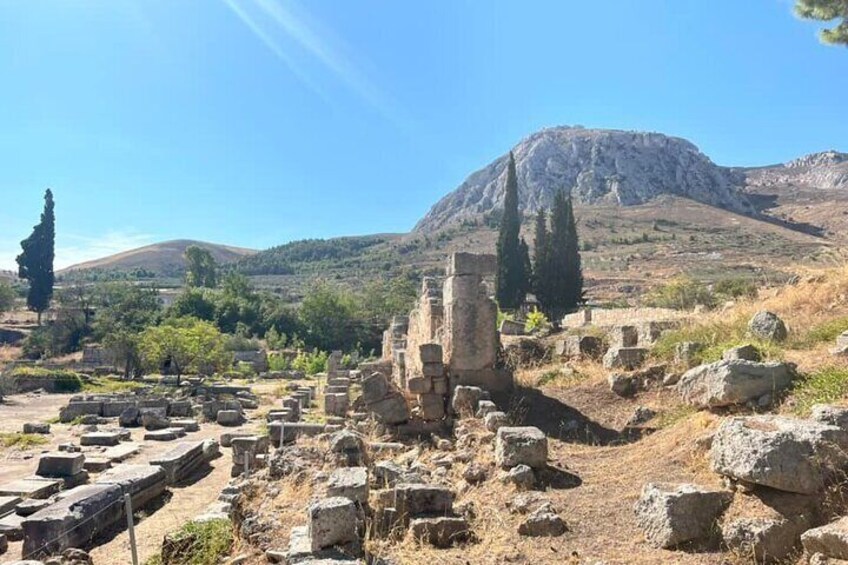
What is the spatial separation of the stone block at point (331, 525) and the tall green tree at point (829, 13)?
13.2m

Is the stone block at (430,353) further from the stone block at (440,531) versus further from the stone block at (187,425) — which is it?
the stone block at (187,425)

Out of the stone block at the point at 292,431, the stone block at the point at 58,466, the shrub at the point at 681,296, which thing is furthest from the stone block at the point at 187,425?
the shrub at the point at 681,296

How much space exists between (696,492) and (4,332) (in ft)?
281

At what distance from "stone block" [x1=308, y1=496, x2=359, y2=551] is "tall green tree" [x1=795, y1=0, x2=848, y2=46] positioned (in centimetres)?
1321

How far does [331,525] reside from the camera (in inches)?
238

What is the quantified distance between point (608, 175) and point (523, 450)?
163 m

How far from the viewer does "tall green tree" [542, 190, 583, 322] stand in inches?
1844

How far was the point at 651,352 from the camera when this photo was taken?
41.3 ft

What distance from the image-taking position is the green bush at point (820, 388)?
6906mm

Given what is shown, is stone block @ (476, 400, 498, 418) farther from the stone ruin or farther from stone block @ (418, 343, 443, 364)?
stone block @ (418, 343, 443, 364)

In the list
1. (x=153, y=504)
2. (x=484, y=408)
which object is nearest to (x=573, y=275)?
(x=484, y=408)

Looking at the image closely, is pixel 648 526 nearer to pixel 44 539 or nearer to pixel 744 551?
pixel 744 551

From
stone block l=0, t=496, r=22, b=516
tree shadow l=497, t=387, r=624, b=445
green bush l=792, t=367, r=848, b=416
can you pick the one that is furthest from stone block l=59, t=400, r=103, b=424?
green bush l=792, t=367, r=848, b=416

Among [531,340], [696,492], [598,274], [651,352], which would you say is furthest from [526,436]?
[598,274]
